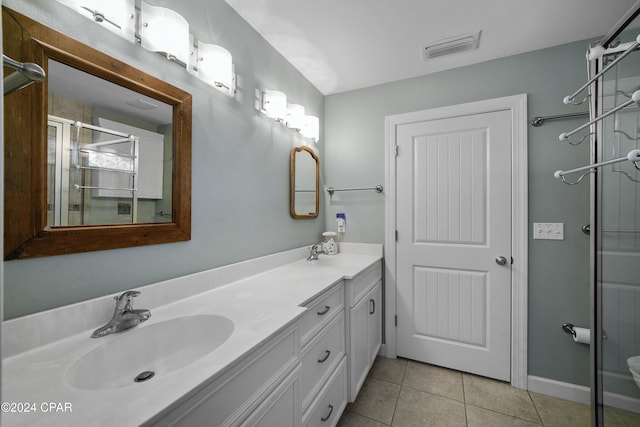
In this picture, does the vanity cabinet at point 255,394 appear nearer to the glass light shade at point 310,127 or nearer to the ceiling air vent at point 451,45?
the glass light shade at point 310,127

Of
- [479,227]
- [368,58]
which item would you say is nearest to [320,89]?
[368,58]

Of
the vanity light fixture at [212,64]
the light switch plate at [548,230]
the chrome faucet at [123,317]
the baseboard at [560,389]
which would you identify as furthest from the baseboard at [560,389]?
the vanity light fixture at [212,64]

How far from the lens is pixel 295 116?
1980mm

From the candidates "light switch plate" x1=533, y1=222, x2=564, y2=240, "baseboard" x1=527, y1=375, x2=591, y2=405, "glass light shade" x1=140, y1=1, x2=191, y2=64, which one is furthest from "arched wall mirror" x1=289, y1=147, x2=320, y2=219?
"baseboard" x1=527, y1=375, x2=591, y2=405

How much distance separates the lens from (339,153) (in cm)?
251

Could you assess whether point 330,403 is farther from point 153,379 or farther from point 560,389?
point 560,389

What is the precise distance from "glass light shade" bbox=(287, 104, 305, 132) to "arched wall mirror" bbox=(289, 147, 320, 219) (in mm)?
171

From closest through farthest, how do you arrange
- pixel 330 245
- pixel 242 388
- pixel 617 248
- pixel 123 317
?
1. pixel 242 388
2. pixel 123 317
3. pixel 617 248
4. pixel 330 245

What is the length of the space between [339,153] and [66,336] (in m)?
2.13

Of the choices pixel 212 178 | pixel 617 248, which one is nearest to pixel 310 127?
pixel 212 178

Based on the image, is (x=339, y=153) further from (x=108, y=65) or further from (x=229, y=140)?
(x=108, y=65)

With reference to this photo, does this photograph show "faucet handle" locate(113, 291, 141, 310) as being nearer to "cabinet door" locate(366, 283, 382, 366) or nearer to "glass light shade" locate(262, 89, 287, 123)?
"glass light shade" locate(262, 89, 287, 123)

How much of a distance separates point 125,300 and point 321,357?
87 centimetres

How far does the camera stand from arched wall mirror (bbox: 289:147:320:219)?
6.70 feet
